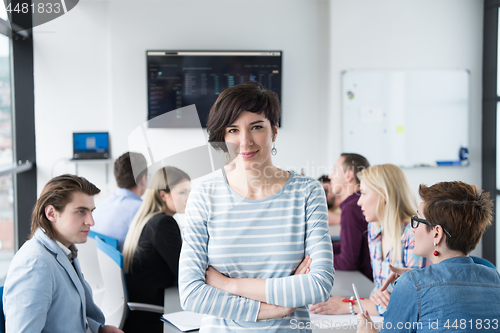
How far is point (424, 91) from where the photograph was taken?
13.7ft

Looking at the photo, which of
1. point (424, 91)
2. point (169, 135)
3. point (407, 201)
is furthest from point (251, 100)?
point (424, 91)

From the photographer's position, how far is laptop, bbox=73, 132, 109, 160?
13.2ft

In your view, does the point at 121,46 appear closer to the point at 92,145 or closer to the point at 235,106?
the point at 92,145

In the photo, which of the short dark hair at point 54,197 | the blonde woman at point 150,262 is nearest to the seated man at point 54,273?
the short dark hair at point 54,197

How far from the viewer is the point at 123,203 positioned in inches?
101

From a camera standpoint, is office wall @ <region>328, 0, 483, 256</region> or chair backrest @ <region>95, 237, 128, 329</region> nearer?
chair backrest @ <region>95, 237, 128, 329</region>

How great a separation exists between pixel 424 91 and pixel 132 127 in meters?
3.05

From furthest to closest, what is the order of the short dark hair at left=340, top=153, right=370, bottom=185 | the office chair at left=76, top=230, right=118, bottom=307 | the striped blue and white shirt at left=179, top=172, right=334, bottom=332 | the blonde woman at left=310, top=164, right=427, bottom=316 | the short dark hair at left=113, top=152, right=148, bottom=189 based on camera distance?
the short dark hair at left=340, top=153, right=370, bottom=185
the short dark hair at left=113, top=152, right=148, bottom=189
the office chair at left=76, top=230, right=118, bottom=307
the blonde woman at left=310, top=164, right=427, bottom=316
the striped blue and white shirt at left=179, top=172, right=334, bottom=332

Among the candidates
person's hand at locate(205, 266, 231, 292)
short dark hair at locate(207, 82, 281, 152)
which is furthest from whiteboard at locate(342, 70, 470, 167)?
person's hand at locate(205, 266, 231, 292)

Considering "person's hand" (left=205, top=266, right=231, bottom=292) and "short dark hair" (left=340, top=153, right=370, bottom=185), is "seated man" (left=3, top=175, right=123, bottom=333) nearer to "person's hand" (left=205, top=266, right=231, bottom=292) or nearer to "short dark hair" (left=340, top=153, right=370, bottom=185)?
"person's hand" (left=205, top=266, right=231, bottom=292)

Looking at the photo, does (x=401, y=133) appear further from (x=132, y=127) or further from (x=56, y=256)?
(x=56, y=256)

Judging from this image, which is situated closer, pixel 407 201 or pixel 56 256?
pixel 56 256

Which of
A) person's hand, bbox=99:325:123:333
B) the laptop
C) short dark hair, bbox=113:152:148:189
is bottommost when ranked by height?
person's hand, bbox=99:325:123:333

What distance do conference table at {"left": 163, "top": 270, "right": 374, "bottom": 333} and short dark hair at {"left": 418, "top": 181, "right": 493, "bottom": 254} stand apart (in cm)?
60
